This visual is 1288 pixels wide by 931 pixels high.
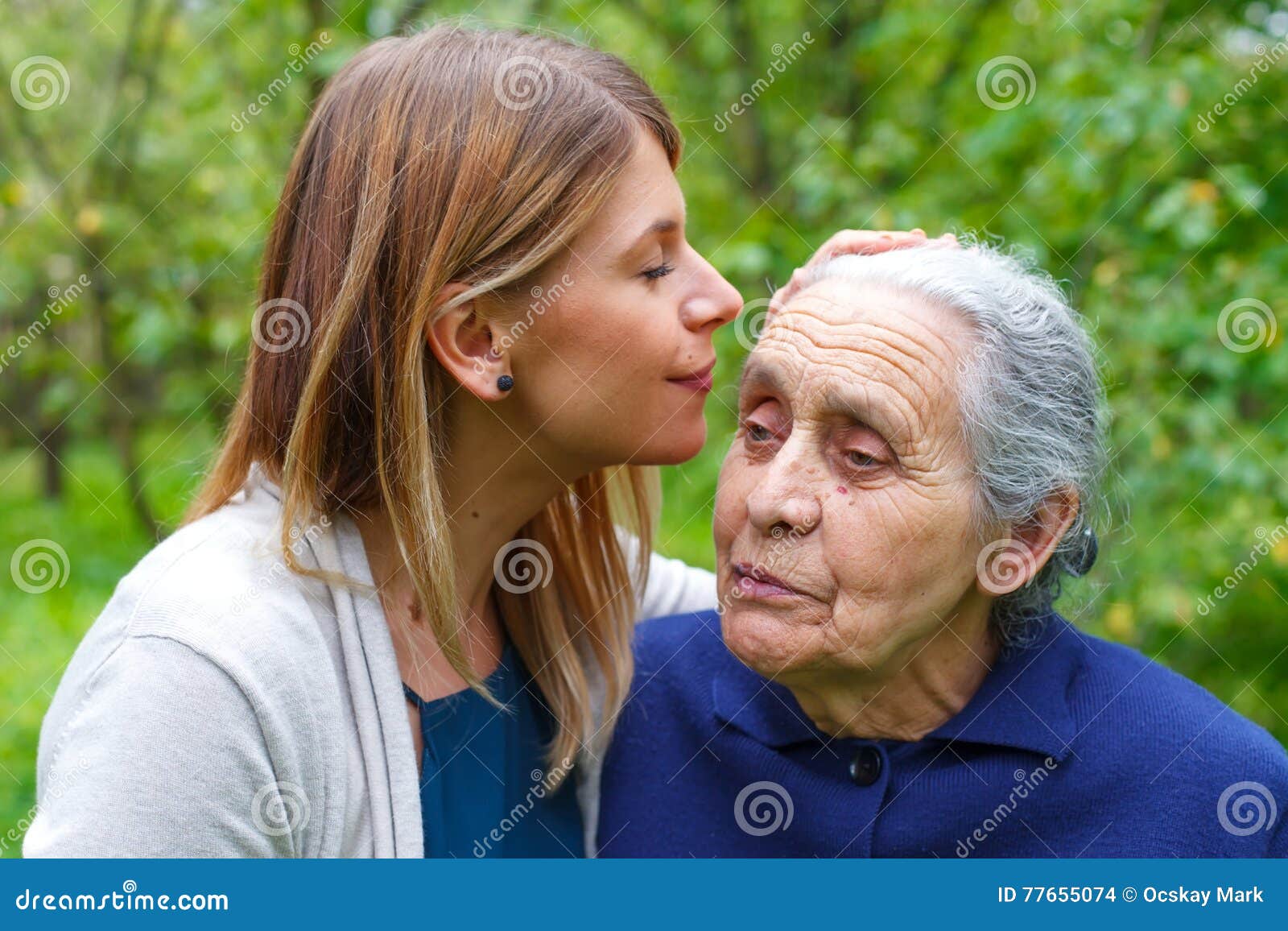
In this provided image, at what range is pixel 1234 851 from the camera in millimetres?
2070

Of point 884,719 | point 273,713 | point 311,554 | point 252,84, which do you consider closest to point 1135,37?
point 884,719

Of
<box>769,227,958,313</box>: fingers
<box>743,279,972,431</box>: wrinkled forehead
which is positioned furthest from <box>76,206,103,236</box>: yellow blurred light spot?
<box>743,279,972,431</box>: wrinkled forehead

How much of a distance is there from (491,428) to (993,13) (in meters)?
4.67

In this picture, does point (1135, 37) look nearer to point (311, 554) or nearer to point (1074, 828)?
point (1074, 828)

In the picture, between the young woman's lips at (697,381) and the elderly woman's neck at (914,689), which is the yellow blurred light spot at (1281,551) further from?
the young woman's lips at (697,381)

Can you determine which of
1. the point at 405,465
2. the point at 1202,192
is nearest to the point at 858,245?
the point at 405,465

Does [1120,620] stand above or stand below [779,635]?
above

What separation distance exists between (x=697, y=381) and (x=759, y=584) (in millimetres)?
461

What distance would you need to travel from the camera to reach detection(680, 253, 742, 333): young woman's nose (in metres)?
2.37

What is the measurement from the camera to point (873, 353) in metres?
2.15

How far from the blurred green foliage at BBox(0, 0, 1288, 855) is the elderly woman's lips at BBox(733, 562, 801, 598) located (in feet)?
2.46

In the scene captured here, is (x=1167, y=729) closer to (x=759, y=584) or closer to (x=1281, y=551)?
(x=759, y=584)

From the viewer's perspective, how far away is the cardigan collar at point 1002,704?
221cm

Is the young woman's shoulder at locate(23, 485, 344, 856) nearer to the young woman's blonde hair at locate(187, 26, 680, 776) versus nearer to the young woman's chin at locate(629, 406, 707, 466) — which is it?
the young woman's blonde hair at locate(187, 26, 680, 776)
